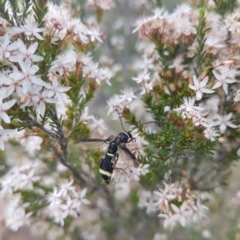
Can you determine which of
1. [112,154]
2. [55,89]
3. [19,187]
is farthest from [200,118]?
[19,187]

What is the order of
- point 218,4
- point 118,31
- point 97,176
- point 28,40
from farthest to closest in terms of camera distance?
point 118,31 < point 97,176 < point 218,4 < point 28,40

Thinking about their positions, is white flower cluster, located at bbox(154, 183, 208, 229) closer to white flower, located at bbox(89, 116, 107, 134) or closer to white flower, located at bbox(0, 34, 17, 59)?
white flower, located at bbox(89, 116, 107, 134)

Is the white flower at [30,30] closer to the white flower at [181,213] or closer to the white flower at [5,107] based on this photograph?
the white flower at [5,107]

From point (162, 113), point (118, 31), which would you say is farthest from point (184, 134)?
point (118, 31)

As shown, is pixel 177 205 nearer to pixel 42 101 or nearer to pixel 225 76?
pixel 225 76

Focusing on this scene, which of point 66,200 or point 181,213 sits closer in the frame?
point 181,213

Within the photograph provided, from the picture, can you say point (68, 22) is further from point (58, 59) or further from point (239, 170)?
point (239, 170)

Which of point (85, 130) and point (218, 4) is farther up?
point (218, 4)

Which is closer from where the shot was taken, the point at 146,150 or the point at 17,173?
the point at 146,150

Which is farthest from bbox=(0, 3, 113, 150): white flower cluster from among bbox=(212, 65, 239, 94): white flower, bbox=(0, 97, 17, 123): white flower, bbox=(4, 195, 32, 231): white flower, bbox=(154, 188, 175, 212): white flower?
bbox=(4, 195, 32, 231): white flower
